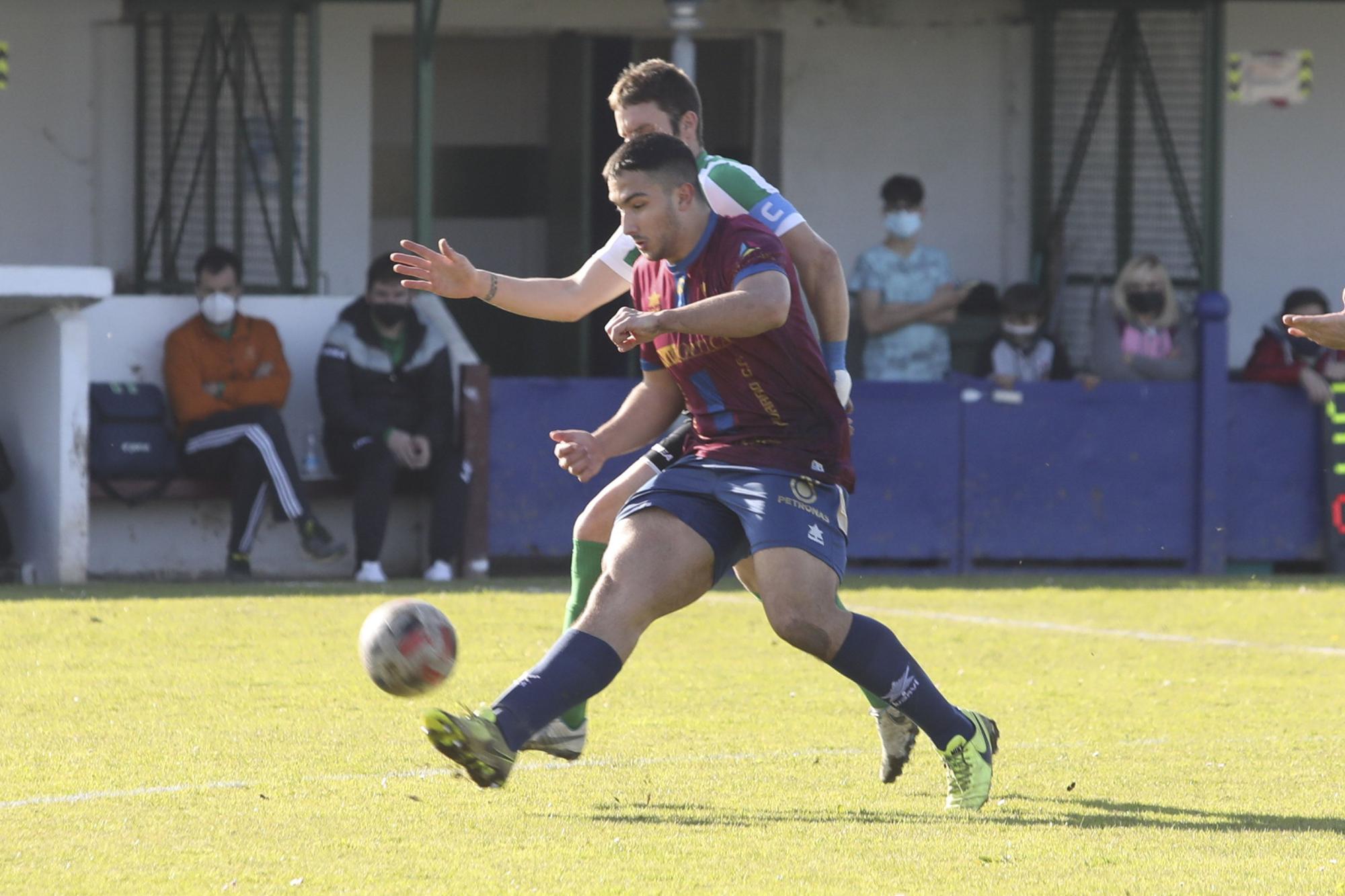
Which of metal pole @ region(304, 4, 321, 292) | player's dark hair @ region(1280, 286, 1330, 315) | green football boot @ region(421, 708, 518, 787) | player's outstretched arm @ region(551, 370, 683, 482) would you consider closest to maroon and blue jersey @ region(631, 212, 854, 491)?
player's outstretched arm @ region(551, 370, 683, 482)

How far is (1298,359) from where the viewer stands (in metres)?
13.9

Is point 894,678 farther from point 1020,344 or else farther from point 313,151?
point 313,151

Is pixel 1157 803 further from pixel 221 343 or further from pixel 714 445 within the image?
pixel 221 343

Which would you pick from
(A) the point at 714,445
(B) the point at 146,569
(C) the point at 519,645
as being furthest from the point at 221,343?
(A) the point at 714,445

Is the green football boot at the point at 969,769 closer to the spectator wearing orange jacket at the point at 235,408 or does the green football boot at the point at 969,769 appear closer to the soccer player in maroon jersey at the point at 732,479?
the soccer player in maroon jersey at the point at 732,479

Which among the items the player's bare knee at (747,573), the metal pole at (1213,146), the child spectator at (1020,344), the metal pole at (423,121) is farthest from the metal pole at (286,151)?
the player's bare knee at (747,573)

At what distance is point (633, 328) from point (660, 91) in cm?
125

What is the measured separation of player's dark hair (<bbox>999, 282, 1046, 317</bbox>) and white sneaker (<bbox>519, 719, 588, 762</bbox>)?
26.4ft

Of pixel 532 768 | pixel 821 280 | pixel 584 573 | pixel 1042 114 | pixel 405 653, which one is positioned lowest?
pixel 532 768

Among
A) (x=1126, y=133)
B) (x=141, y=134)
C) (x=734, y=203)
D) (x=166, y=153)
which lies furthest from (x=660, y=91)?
(x=1126, y=133)

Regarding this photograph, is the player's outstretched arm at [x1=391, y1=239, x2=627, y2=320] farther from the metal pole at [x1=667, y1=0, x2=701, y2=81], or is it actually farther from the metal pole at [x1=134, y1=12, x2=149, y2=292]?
the metal pole at [x1=134, y1=12, x2=149, y2=292]

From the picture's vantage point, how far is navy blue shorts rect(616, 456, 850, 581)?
5.70m

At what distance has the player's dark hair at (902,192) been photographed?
14.1 metres

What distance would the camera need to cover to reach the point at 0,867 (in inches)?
195
